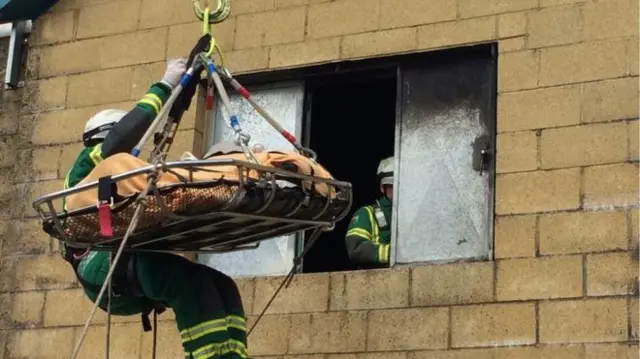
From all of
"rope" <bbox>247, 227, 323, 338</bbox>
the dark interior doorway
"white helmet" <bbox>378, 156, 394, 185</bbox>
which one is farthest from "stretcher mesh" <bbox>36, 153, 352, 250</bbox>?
the dark interior doorway

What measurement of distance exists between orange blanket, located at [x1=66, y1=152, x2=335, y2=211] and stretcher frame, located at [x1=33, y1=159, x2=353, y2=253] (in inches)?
1.1

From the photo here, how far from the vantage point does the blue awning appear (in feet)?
31.7

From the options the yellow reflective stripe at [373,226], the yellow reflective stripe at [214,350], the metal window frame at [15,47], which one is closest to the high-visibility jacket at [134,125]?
the yellow reflective stripe at [214,350]

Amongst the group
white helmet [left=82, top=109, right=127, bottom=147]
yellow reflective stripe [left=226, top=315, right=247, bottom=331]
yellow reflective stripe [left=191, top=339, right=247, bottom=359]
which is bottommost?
yellow reflective stripe [left=191, top=339, right=247, bottom=359]

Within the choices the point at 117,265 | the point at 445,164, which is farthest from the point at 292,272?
the point at 445,164

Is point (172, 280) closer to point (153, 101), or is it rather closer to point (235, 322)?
point (235, 322)

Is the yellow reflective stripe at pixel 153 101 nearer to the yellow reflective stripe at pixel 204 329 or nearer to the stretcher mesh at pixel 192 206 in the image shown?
the stretcher mesh at pixel 192 206

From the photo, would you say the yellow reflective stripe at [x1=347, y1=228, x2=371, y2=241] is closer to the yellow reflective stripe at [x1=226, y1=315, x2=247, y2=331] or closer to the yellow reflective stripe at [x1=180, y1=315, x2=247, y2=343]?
the yellow reflective stripe at [x1=226, y1=315, x2=247, y2=331]

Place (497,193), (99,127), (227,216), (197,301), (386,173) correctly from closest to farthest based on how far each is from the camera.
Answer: (227,216) < (197,301) < (99,127) < (497,193) < (386,173)

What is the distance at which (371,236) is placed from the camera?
8719 mm

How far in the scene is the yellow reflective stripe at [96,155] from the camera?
7141 mm

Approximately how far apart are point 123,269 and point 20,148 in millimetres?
2762

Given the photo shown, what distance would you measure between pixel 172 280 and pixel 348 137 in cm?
430

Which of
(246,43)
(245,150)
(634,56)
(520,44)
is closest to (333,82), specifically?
(246,43)
